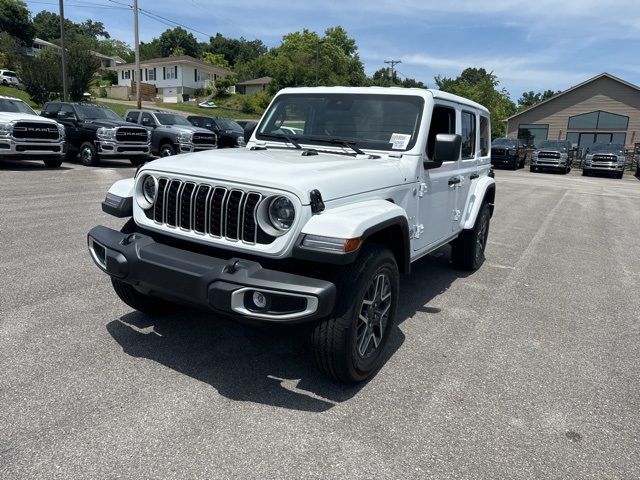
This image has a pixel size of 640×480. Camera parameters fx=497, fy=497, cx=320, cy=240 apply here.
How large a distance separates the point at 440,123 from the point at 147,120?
15.1 m

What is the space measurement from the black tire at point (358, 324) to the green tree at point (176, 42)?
117760mm

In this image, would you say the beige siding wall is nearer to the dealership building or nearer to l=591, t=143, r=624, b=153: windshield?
the dealership building

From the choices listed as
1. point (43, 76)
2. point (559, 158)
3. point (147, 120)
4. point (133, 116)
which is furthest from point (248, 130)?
point (43, 76)

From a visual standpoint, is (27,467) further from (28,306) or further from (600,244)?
(600,244)

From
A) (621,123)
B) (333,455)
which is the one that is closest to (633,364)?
(333,455)

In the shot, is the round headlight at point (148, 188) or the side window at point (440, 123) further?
the side window at point (440, 123)

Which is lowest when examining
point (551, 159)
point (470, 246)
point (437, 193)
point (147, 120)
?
point (470, 246)

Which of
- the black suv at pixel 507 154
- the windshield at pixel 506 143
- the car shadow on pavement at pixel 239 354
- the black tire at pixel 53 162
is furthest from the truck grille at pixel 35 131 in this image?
the windshield at pixel 506 143

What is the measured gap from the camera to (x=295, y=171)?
3.06 meters

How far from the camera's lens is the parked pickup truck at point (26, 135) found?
12.5 m

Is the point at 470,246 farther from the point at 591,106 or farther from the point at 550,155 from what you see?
the point at 591,106

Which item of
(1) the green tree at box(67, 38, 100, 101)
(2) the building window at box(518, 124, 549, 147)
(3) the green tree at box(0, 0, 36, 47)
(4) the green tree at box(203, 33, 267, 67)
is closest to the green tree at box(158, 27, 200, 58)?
(4) the green tree at box(203, 33, 267, 67)

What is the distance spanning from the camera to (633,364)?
378cm

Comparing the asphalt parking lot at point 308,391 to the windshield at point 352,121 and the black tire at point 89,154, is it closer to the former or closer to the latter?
the windshield at point 352,121
